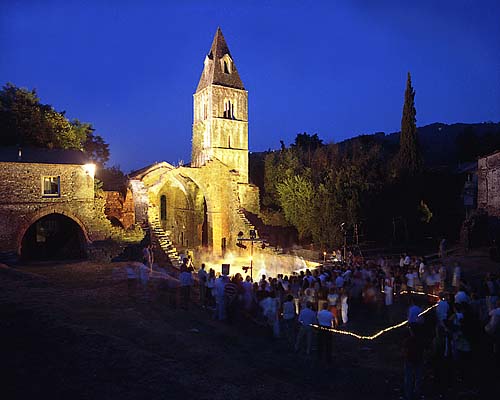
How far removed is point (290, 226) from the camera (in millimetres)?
35375

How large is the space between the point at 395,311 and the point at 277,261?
13227 millimetres

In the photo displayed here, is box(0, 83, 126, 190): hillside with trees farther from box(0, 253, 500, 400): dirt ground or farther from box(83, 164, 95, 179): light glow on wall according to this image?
box(0, 253, 500, 400): dirt ground

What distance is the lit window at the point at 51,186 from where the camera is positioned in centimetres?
2239

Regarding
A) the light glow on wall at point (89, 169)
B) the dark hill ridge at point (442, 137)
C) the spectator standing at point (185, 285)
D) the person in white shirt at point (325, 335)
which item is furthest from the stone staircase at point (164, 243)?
the dark hill ridge at point (442, 137)

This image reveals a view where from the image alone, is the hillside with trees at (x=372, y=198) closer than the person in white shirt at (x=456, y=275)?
No

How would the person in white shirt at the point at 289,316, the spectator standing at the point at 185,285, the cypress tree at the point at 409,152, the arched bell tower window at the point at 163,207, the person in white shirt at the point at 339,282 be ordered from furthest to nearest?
the arched bell tower window at the point at 163,207 → the cypress tree at the point at 409,152 → the person in white shirt at the point at 339,282 → the spectator standing at the point at 185,285 → the person in white shirt at the point at 289,316

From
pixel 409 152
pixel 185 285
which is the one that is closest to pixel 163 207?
pixel 409 152

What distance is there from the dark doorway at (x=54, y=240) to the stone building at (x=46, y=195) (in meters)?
0.14

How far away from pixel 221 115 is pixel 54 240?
62.7ft

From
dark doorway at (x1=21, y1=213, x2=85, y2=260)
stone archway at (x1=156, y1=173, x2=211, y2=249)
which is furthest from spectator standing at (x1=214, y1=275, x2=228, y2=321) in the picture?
stone archway at (x1=156, y1=173, x2=211, y2=249)

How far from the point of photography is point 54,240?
27.2m

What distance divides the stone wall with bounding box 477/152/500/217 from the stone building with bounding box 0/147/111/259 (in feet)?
77.0

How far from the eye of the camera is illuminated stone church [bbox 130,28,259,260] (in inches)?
1383

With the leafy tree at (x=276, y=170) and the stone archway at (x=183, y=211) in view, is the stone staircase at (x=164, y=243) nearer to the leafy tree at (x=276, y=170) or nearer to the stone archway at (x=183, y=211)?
the stone archway at (x=183, y=211)
